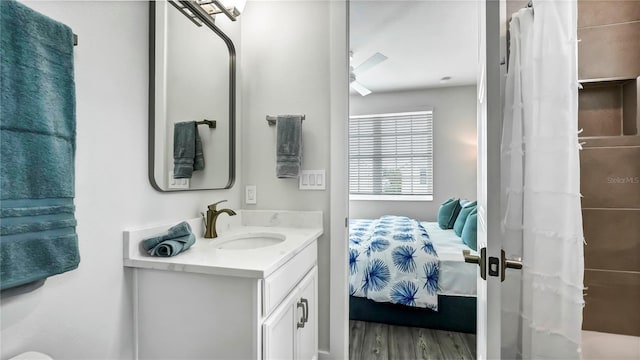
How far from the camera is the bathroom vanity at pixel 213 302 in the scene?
0.99 meters

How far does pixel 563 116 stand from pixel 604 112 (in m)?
0.54

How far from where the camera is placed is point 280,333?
1148mm

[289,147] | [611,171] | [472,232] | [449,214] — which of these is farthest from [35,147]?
[449,214]

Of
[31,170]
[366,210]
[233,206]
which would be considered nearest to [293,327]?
[233,206]

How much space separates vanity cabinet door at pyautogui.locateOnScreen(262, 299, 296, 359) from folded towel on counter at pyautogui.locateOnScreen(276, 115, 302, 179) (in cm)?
75

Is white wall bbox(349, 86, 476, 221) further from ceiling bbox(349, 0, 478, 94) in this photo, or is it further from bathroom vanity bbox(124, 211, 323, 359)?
bathroom vanity bbox(124, 211, 323, 359)

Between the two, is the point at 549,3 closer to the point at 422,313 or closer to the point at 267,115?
the point at 267,115

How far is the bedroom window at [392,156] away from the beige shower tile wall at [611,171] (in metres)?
3.36

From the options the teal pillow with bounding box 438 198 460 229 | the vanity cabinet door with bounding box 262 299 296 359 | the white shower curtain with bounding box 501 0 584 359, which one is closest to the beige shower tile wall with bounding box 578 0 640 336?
the white shower curtain with bounding box 501 0 584 359

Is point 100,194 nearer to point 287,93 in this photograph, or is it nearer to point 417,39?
point 287,93

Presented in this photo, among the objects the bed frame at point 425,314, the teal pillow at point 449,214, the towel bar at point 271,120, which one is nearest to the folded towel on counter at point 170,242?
the towel bar at point 271,120

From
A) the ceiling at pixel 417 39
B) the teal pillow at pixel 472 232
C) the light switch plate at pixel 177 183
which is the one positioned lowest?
the teal pillow at pixel 472 232

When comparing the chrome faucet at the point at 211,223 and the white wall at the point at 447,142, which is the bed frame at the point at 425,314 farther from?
the white wall at the point at 447,142

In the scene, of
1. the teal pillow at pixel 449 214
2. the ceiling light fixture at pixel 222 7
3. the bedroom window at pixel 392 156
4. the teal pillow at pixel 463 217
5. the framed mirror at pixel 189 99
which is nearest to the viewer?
the framed mirror at pixel 189 99
